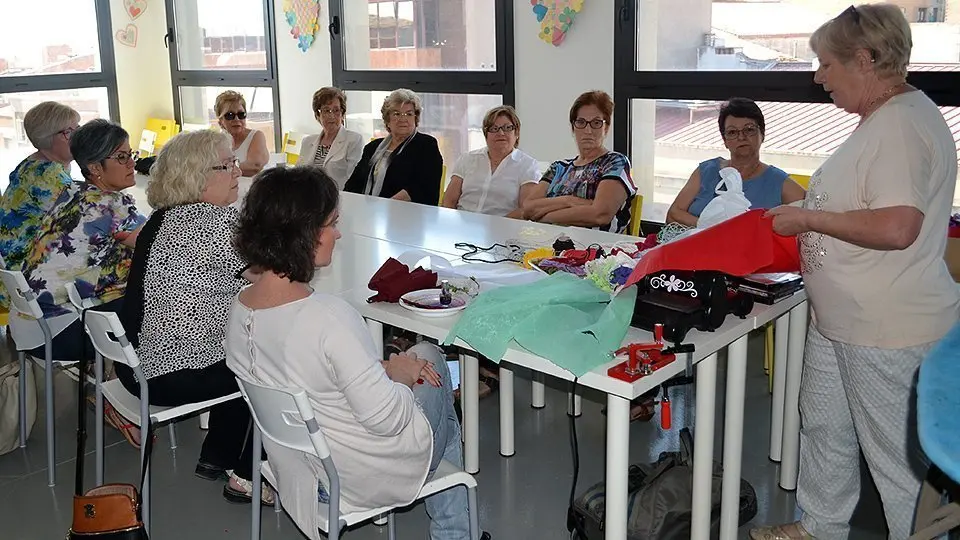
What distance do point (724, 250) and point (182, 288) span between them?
1.49m

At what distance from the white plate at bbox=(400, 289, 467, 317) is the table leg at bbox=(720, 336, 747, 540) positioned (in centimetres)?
73

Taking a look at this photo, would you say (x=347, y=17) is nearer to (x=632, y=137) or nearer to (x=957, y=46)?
(x=632, y=137)

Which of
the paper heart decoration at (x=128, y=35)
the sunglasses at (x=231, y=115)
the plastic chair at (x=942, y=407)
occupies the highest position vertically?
the paper heart decoration at (x=128, y=35)

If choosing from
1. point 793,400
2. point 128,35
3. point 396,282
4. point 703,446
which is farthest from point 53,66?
point 703,446

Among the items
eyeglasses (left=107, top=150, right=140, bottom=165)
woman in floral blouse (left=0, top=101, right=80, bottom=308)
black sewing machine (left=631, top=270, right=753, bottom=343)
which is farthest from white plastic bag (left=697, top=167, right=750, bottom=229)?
woman in floral blouse (left=0, top=101, right=80, bottom=308)

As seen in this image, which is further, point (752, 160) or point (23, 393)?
point (752, 160)

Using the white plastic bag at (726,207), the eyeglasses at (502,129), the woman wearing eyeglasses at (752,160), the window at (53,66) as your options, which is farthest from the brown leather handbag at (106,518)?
the window at (53,66)

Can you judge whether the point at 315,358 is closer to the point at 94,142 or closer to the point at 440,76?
the point at 94,142

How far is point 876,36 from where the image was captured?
199cm

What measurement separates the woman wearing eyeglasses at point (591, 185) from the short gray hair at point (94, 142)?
1799mm

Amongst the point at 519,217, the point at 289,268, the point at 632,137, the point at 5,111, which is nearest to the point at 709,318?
the point at 289,268

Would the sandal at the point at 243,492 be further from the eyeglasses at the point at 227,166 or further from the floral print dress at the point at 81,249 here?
the eyeglasses at the point at 227,166

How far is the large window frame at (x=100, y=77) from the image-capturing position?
7430 mm

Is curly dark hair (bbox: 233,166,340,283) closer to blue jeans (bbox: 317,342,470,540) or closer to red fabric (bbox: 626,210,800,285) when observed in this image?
blue jeans (bbox: 317,342,470,540)
